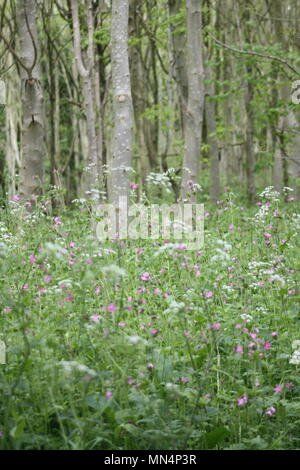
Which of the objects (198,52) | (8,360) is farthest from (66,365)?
(198,52)

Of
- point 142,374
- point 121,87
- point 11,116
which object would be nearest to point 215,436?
point 142,374

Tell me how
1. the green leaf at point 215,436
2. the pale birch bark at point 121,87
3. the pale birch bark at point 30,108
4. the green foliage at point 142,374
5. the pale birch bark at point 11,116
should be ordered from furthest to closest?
1. the pale birch bark at point 11,116
2. the pale birch bark at point 30,108
3. the pale birch bark at point 121,87
4. the green leaf at point 215,436
5. the green foliage at point 142,374

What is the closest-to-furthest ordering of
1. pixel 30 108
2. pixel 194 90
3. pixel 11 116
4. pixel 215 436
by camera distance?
pixel 215 436 → pixel 30 108 → pixel 194 90 → pixel 11 116

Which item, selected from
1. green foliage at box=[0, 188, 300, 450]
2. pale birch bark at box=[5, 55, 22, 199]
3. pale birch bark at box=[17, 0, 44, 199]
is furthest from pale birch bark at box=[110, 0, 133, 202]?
pale birch bark at box=[5, 55, 22, 199]

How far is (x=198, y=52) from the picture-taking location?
8.44m

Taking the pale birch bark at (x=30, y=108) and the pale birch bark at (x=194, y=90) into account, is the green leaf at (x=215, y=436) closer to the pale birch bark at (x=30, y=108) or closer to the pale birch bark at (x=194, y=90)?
the pale birch bark at (x=30, y=108)

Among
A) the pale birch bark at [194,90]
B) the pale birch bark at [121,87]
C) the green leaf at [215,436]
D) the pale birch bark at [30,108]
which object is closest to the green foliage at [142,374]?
the green leaf at [215,436]

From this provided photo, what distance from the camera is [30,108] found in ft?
24.1

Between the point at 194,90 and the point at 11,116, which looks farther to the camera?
the point at 11,116

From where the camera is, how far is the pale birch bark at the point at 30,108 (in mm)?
7230

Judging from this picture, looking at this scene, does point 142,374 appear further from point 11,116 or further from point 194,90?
point 11,116

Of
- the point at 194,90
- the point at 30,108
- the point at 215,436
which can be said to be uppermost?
the point at 194,90

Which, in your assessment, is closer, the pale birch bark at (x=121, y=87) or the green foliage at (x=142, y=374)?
the green foliage at (x=142, y=374)

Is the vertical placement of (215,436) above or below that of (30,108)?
below
